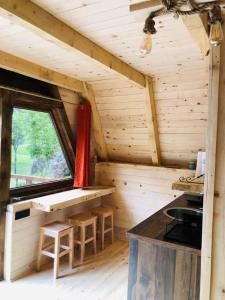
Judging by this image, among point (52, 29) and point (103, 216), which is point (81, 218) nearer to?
point (103, 216)

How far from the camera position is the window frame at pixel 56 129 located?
2.78 meters

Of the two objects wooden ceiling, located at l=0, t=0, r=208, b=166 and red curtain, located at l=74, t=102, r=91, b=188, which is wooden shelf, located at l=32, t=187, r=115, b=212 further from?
wooden ceiling, located at l=0, t=0, r=208, b=166

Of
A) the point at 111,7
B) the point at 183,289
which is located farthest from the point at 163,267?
the point at 111,7

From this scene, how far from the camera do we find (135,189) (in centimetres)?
378

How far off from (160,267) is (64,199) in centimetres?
162

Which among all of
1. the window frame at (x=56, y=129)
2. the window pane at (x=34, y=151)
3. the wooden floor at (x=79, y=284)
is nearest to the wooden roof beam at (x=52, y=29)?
the window frame at (x=56, y=129)

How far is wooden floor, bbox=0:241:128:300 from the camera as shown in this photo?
241 cm

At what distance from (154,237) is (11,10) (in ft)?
5.25

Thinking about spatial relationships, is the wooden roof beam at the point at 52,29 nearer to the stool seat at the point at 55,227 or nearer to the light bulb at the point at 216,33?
the light bulb at the point at 216,33

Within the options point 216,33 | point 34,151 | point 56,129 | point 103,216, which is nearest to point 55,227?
point 103,216

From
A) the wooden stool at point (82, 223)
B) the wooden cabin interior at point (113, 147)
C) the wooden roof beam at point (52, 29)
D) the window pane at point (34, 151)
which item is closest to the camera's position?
the wooden cabin interior at point (113, 147)

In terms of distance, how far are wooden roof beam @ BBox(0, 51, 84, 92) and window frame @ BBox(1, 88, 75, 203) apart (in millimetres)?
253

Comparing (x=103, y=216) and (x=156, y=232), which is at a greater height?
(x=156, y=232)

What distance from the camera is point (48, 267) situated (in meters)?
2.96
